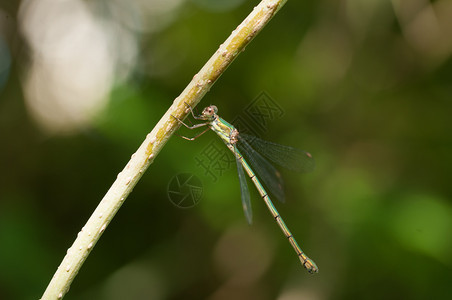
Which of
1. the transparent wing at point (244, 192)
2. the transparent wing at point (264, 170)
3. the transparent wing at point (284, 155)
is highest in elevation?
the transparent wing at point (284, 155)

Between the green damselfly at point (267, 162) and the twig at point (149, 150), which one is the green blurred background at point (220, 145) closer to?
the green damselfly at point (267, 162)

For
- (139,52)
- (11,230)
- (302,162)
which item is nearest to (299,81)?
(302,162)

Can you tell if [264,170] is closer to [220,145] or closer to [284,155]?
[284,155]

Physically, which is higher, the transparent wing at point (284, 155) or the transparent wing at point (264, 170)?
the transparent wing at point (284, 155)

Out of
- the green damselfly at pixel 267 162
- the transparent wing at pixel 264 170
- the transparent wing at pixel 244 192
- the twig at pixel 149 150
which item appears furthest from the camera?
the transparent wing at pixel 264 170

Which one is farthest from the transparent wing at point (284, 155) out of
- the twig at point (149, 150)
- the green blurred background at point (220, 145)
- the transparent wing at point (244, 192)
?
the twig at point (149, 150)

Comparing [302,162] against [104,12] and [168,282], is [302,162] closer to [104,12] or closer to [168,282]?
[168,282]
